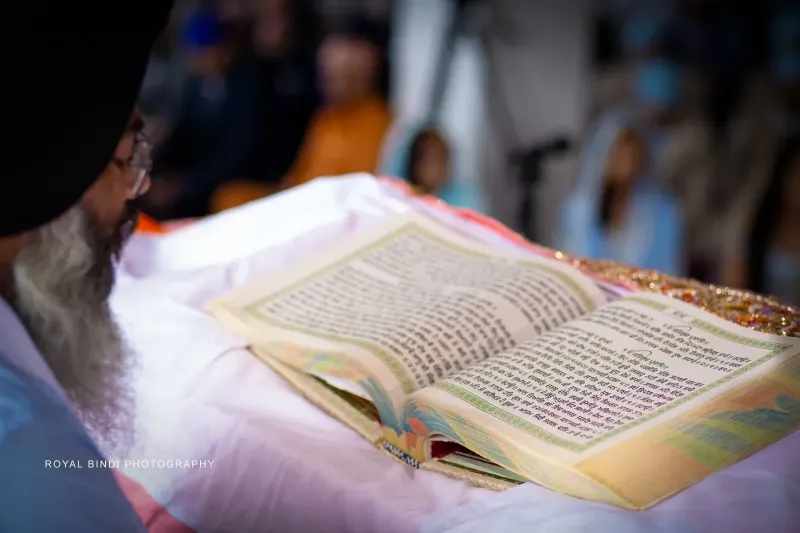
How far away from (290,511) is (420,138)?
66.8 inches

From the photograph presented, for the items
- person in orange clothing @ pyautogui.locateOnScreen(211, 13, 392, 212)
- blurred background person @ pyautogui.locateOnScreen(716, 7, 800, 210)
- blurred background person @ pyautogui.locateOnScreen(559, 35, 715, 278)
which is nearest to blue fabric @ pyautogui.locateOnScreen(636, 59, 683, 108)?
blurred background person @ pyautogui.locateOnScreen(559, 35, 715, 278)

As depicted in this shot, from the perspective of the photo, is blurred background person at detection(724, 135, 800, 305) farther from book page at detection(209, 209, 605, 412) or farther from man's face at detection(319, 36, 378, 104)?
book page at detection(209, 209, 605, 412)

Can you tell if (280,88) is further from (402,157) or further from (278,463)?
(278,463)

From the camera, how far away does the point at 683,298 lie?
32.4 inches

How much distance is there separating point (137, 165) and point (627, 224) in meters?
1.63

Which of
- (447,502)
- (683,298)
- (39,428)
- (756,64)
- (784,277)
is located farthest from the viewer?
(756,64)

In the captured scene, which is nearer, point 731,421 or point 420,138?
point 731,421

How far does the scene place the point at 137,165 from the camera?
27.5 inches

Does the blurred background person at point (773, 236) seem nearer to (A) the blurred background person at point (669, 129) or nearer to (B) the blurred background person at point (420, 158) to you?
(A) the blurred background person at point (669, 129)

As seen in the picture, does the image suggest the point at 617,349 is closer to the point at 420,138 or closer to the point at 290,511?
the point at 290,511

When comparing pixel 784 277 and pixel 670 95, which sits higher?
pixel 670 95

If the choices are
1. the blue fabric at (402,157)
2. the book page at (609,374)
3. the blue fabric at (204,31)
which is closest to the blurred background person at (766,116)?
the blue fabric at (402,157)

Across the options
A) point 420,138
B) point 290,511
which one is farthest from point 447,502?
point 420,138

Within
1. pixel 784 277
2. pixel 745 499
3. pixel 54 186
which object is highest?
pixel 54 186
